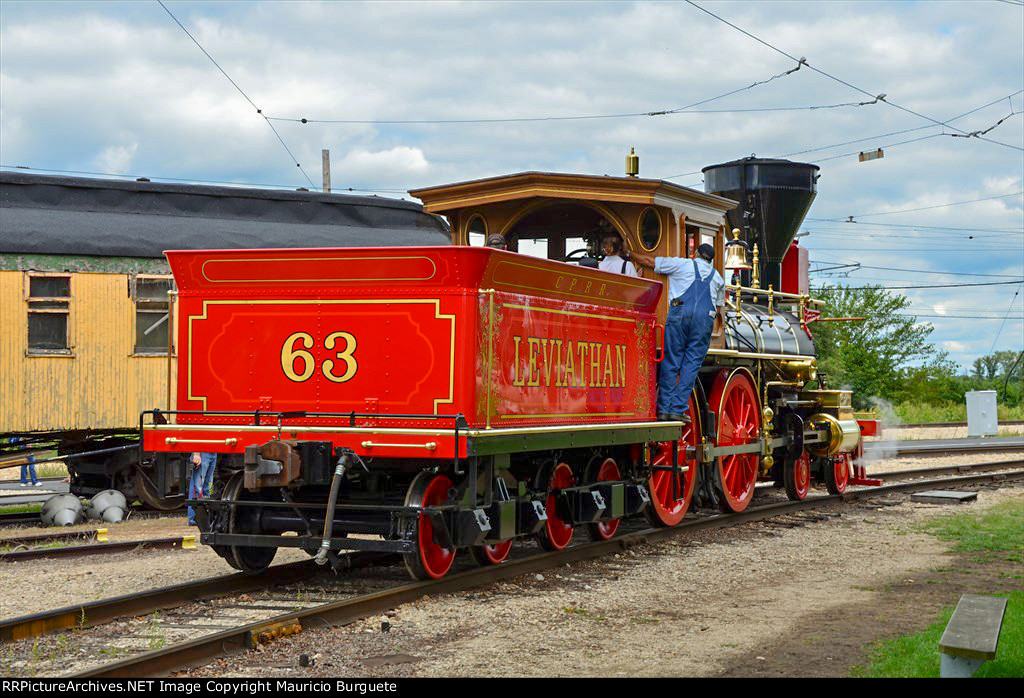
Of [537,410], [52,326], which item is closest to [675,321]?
[537,410]

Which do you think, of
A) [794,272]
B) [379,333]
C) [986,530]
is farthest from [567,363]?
[794,272]

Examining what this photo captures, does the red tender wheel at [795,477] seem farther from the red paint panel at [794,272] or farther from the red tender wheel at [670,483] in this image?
the red paint panel at [794,272]

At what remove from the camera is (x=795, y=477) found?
13.7 meters

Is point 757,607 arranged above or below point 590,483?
below

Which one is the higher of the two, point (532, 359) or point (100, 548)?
point (532, 359)

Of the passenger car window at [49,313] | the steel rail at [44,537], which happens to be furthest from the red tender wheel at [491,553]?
the passenger car window at [49,313]

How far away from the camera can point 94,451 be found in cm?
1294

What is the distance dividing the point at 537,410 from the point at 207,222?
7035mm

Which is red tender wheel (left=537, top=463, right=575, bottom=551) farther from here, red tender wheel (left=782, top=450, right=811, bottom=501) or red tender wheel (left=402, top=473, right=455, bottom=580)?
red tender wheel (left=782, top=450, right=811, bottom=501)

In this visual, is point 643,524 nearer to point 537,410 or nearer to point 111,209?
point 537,410

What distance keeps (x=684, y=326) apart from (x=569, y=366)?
1.97m

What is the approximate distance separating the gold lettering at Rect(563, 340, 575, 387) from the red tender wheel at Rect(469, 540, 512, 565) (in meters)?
1.25

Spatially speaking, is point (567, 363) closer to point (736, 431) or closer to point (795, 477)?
point (736, 431)
